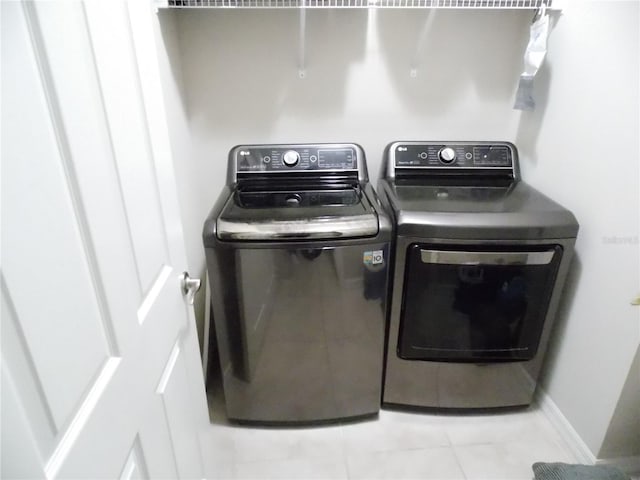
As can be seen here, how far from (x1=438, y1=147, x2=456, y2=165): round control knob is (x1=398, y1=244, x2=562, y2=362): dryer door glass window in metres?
0.55

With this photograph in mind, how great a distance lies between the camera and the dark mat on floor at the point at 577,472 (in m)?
1.40

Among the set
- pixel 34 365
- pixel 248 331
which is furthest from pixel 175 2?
pixel 34 365

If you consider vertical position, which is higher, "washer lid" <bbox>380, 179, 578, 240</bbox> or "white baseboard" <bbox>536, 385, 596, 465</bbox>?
"washer lid" <bbox>380, 179, 578, 240</bbox>

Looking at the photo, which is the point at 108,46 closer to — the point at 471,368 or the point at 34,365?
the point at 34,365

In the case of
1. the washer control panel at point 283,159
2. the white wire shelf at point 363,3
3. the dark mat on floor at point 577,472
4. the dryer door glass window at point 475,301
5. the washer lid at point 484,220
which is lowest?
the dark mat on floor at point 577,472

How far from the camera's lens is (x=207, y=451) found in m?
1.33

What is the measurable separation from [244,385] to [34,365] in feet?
4.05

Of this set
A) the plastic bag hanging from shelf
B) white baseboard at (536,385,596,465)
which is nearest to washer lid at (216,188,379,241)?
the plastic bag hanging from shelf

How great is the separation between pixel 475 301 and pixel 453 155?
0.68 m

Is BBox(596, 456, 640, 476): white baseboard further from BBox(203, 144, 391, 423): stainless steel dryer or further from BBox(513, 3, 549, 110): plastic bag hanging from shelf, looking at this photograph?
BBox(513, 3, 549, 110): plastic bag hanging from shelf

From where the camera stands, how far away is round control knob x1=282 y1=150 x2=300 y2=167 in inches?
70.3

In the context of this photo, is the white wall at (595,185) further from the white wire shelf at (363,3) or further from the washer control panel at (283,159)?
the washer control panel at (283,159)

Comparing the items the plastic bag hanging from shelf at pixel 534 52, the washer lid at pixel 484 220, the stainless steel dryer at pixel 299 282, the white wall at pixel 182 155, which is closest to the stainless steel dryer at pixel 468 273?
the washer lid at pixel 484 220

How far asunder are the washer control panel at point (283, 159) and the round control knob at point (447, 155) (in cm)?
48
